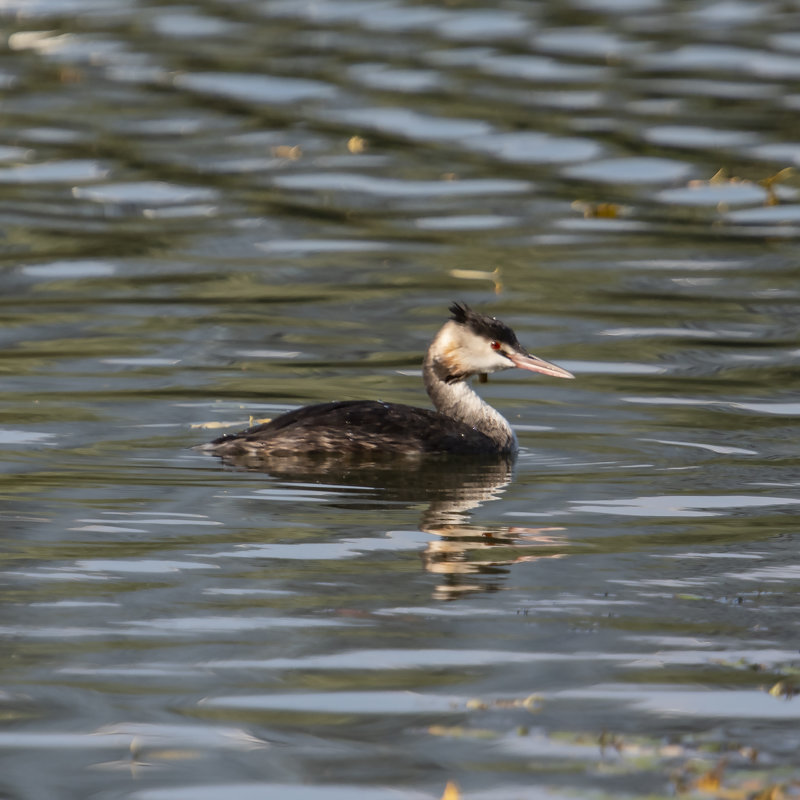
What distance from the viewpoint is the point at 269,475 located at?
35.0 ft

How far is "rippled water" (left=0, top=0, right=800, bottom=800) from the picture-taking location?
6617 millimetres

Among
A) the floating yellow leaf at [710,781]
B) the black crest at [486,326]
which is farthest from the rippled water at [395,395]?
the black crest at [486,326]

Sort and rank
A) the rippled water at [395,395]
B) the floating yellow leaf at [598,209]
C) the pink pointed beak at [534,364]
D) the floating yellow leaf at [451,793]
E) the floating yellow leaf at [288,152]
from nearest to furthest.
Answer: the floating yellow leaf at [451,793] → the rippled water at [395,395] → the pink pointed beak at [534,364] → the floating yellow leaf at [598,209] → the floating yellow leaf at [288,152]

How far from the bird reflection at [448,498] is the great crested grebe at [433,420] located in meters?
0.07

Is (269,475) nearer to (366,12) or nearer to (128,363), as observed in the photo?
(128,363)

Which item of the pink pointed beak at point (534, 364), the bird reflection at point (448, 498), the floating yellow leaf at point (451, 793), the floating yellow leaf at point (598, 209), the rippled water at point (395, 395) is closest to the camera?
the floating yellow leaf at point (451, 793)

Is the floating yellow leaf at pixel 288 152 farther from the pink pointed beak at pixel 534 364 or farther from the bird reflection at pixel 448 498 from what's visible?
the bird reflection at pixel 448 498

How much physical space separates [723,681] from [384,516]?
3059 mm

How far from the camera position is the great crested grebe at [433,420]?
10914mm

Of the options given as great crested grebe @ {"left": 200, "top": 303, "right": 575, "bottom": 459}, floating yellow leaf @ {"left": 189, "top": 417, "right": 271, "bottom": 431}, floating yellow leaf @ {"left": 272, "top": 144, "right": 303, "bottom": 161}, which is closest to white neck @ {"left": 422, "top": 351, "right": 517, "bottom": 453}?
great crested grebe @ {"left": 200, "top": 303, "right": 575, "bottom": 459}

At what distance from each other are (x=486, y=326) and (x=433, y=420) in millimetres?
707

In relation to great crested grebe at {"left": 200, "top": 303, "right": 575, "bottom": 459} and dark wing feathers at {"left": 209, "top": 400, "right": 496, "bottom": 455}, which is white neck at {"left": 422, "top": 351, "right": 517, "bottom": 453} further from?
dark wing feathers at {"left": 209, "top": 400, "right": 496, "bottom": 455}

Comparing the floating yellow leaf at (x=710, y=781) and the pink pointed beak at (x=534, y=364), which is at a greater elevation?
the pink pointed beak at (x=534, y=364)

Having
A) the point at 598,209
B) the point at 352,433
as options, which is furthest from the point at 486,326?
the point at 598,209
